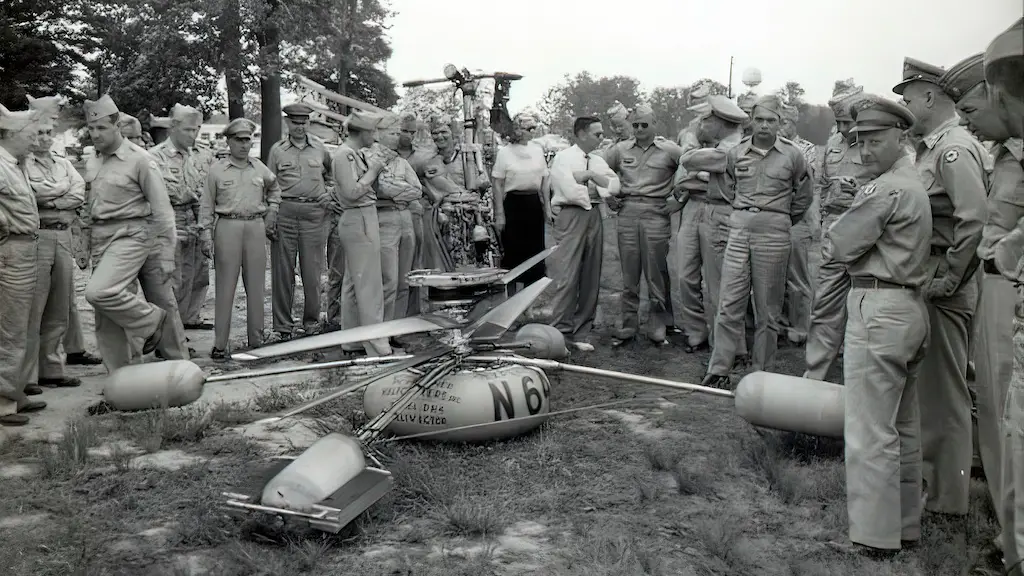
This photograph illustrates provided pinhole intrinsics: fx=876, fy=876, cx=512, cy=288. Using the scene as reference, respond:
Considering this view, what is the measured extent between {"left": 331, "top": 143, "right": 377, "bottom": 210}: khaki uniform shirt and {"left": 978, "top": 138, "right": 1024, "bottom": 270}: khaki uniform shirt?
4.92m

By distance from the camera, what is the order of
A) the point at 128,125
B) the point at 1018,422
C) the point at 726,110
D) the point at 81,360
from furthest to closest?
the point at 128,125 → the point at 81,360 → the point at 726,110 → the point at 1018,422

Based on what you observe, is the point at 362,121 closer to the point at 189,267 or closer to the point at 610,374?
the point at 189,267

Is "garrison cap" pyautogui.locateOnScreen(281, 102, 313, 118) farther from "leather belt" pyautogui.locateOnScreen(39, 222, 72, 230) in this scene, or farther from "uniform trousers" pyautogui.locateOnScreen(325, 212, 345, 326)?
"leather belt" pyautogui.locateOnScreen(39, 222, 72, 230)

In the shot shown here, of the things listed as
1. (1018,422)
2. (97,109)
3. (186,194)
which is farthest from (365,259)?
(1018,422)

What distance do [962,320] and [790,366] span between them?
3.32 metres

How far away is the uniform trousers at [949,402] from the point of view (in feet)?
13.9

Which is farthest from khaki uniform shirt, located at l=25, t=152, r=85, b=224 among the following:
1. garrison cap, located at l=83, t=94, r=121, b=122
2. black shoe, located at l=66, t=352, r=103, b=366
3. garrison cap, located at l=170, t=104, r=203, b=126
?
garrison cap, located at l=170, t=104, r=203, b=126

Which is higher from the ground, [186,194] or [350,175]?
[350,175]

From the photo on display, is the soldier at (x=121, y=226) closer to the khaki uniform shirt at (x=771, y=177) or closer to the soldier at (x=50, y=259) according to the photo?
the soldier at (x=50, y=259)

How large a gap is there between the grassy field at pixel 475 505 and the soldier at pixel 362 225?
Answer: 5.20 ft

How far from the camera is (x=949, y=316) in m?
4.25

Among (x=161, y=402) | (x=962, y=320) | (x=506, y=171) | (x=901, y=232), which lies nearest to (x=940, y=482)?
(x=962, y=320)

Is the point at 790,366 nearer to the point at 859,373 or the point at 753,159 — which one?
the point at 753,159

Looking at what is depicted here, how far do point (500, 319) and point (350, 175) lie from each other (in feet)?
9.35
